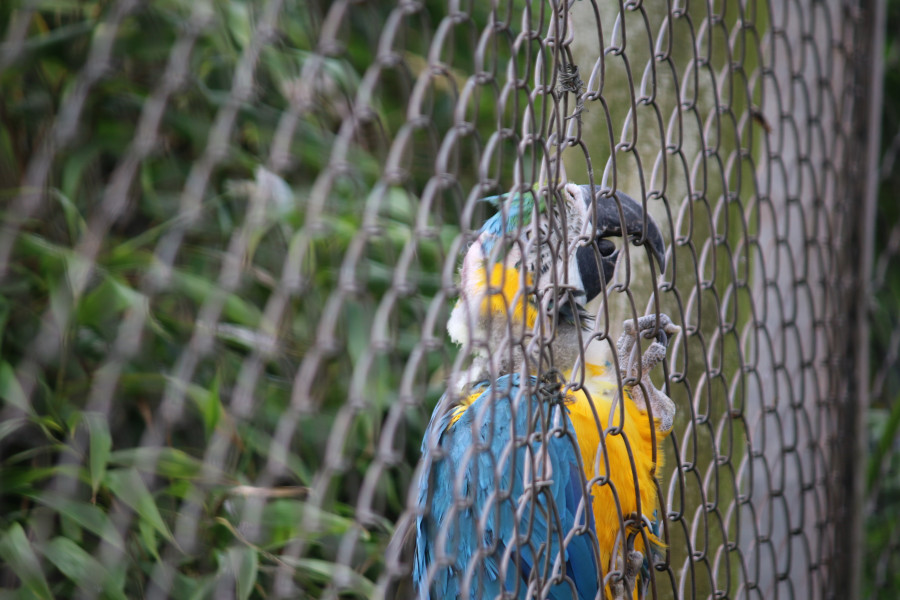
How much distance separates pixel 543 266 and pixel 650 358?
0.72 ft

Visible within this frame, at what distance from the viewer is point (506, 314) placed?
0.69m

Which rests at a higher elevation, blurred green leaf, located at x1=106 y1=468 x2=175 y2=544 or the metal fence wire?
the metal fence wire

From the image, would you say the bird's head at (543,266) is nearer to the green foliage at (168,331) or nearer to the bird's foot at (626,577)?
the green foliage at (168,331)

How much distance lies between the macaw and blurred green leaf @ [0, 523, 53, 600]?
47 cm

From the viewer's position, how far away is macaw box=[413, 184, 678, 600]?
78cm

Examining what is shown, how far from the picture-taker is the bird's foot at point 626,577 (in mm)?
867

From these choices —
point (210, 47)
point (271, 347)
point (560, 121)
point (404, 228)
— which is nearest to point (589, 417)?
point (560, 121)

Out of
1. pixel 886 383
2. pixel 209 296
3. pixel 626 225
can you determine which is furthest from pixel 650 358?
pixel 886 383

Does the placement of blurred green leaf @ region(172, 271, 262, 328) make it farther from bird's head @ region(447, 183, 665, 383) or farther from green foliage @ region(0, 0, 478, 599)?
bird's head @ region(447, 183, 665, 383)

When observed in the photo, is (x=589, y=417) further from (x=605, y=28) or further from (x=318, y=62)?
(x=318, y=62)

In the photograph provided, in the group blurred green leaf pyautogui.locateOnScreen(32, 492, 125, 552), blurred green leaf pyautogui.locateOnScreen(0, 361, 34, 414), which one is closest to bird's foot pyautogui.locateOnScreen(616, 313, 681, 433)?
blurred green leaf pyautogui.locateOnScreen(32, 492, 125, 552)

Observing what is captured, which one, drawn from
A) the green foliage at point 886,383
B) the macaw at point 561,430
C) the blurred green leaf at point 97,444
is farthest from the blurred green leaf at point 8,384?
the green foliage at point 886,383

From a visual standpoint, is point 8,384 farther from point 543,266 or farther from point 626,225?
point 626,225

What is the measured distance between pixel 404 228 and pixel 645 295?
783mm
